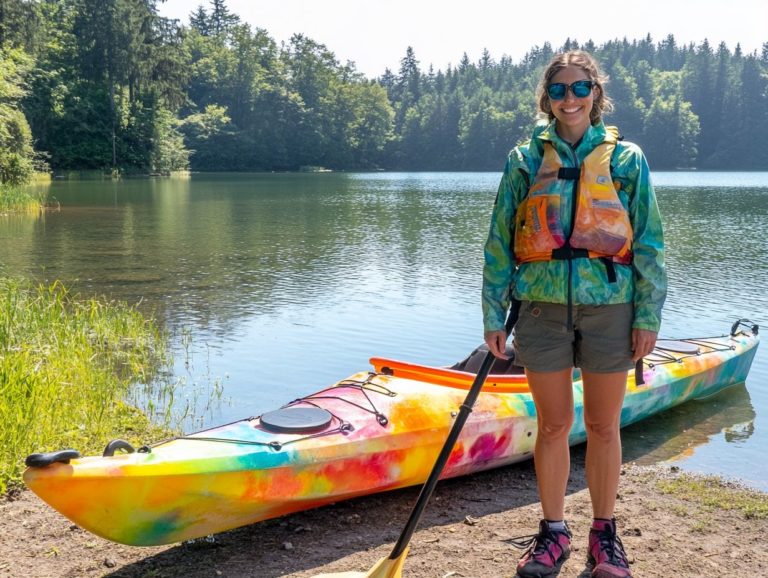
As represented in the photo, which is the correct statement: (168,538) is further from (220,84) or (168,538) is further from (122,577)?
(220,84)

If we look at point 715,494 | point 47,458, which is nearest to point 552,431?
point 715,494

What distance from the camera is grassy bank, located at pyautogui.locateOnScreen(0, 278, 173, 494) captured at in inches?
192

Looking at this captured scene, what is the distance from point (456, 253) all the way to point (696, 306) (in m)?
6.85

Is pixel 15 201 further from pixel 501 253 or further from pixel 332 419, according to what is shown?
pixel 501 253

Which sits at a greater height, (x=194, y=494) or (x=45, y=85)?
(x=45, y=85)

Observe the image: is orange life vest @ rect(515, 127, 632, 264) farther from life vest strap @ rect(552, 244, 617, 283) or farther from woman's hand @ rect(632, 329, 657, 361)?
woman's hand @ rect(632, 329, 657, 361)

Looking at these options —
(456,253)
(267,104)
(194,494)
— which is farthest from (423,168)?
(194,494)

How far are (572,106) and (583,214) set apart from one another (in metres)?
0.44

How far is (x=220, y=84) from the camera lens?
8394 cm

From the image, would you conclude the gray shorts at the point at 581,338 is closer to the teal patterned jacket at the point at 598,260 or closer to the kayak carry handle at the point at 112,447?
the teal patterned jacket at the point at 598,260

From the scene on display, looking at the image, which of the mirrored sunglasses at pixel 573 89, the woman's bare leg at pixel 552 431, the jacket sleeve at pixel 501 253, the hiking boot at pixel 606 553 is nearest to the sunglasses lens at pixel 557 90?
the mirrored sunglasses at pixel 573 89

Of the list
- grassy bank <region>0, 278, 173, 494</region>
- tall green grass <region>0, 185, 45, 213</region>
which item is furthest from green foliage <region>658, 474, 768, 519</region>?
tall green grass <region>0, 185, 45, 213</region>

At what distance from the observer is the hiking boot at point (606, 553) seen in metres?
3.42

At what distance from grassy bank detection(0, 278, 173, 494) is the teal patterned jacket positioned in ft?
10.2
